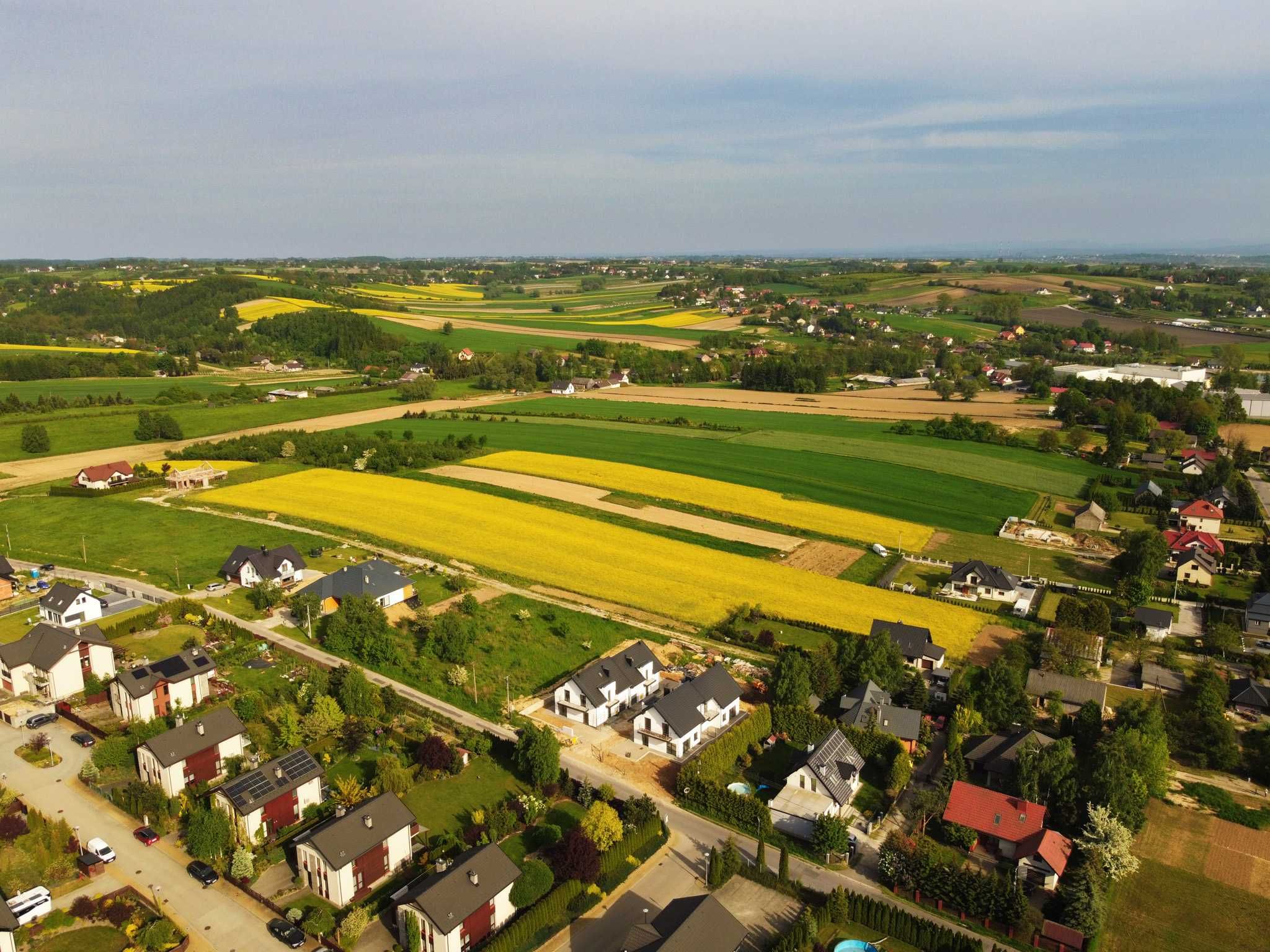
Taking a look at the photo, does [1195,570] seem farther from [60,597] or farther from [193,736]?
[60,597]

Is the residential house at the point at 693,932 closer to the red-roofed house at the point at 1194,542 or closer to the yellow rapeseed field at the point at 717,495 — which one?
the yellow rapeseed field at the point at 717,495

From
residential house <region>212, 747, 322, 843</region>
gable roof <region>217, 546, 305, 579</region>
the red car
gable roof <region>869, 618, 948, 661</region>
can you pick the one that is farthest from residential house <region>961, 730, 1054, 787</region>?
gable roof <region>217, 546, 305, 579</region>

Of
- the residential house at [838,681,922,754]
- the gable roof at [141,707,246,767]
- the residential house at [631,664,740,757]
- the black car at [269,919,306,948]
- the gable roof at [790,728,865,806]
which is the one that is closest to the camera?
the black car at [269,919,306,948]

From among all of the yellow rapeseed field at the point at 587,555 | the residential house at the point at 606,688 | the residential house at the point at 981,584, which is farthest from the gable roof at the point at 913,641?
the residential house at the point at 606,688

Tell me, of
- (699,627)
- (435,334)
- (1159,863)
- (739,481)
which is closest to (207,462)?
(739,481)

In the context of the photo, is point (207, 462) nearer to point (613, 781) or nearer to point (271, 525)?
point (271, 525)

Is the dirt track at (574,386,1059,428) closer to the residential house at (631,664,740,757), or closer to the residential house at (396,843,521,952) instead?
the residential house at (631,664,740,757)
